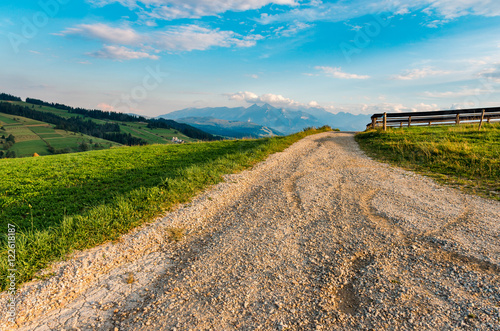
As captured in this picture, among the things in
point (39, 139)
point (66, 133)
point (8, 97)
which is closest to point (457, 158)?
point (39, 139)

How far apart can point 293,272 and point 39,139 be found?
135546 mm

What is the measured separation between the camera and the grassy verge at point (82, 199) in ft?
17.0

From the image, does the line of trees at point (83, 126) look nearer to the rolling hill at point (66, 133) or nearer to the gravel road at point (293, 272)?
the rolling hill at point (66, 133)

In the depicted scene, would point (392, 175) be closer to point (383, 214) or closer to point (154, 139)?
point (383, 214)

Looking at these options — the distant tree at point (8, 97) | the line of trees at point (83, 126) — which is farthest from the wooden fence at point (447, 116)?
the distant tree at point (8, 97)

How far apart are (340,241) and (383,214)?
220cm

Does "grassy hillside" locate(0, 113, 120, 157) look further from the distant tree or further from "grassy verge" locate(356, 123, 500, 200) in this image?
"grassy verge" locate(356, 123, 500, 200)

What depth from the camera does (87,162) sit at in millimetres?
16781

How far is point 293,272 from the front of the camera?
15.3 ft

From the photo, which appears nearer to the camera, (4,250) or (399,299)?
(399,299)

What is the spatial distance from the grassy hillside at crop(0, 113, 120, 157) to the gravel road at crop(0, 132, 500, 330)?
3957 inches

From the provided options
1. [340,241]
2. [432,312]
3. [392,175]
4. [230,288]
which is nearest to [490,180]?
[392,175]

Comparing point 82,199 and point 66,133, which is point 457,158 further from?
point 66,133

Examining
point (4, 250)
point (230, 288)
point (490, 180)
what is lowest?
point (230, 288)
